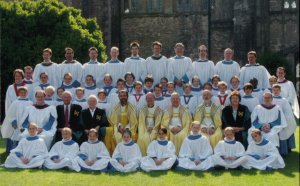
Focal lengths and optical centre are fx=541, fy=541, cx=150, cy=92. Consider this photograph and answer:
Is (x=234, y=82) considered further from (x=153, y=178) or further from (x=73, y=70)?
(x=73, y=70)

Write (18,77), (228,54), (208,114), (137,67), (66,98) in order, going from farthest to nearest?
(137,67) < (228,54) < (18,77) < (66,98) < (208,114)

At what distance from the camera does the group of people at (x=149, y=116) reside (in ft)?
36.2

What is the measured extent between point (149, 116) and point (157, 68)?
6.58 ft

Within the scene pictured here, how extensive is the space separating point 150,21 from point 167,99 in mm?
20337

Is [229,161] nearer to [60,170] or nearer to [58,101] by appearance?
[60,170]

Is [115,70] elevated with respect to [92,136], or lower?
elevated

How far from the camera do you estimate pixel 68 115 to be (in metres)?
12.3

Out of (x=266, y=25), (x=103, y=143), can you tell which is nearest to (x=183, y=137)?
(x=103, y=143)

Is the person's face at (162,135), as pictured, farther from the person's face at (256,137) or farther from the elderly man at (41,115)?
the elderly man at (41,115)

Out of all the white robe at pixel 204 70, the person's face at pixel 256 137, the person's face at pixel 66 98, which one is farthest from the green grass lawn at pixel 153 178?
the white robe at pixel 204 70

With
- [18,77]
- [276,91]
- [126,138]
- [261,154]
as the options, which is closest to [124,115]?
[126,138]

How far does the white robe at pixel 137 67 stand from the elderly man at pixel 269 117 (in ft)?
10.4

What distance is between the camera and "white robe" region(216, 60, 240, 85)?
44.7 feet

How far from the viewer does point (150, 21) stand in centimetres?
3241
